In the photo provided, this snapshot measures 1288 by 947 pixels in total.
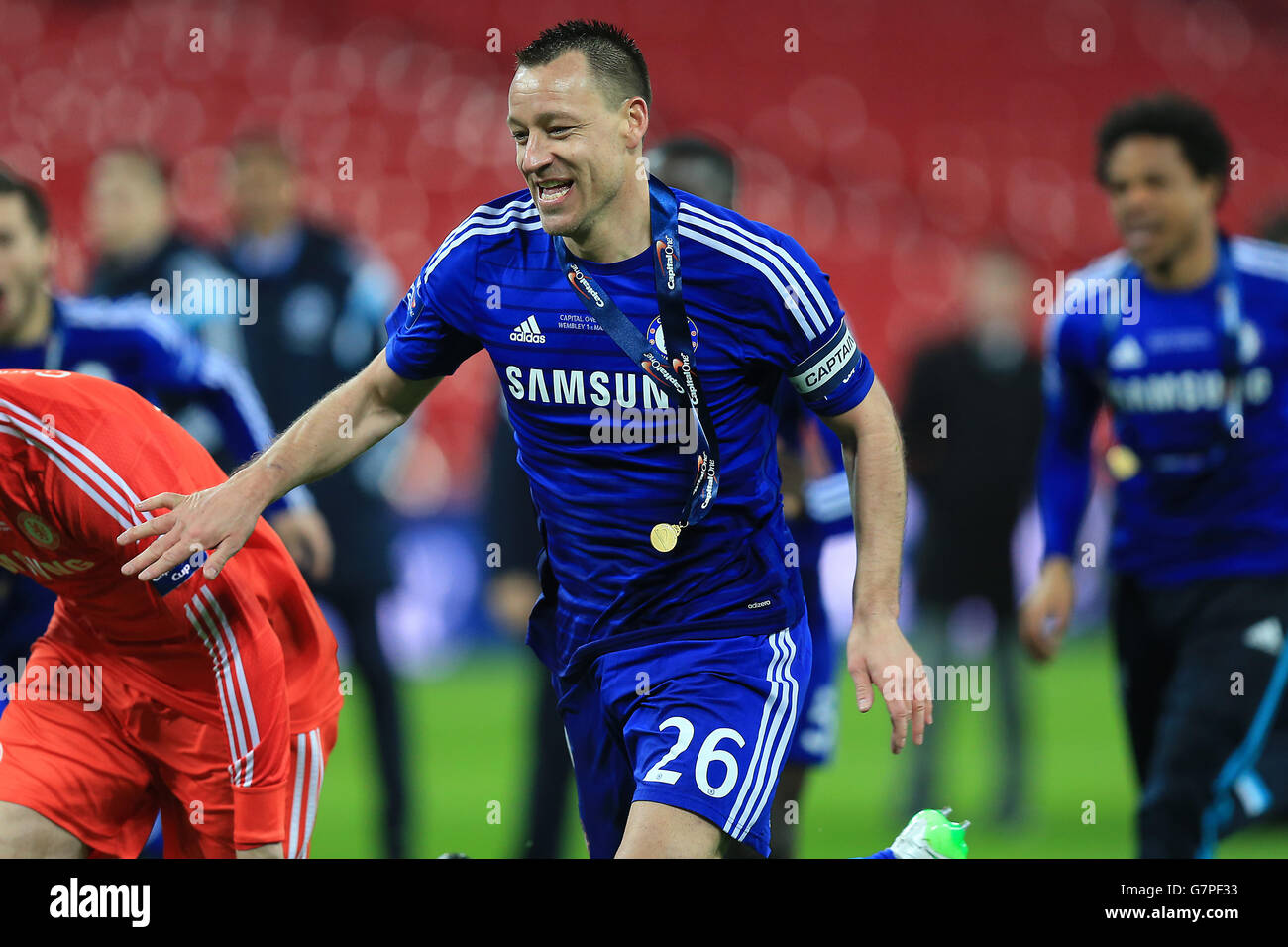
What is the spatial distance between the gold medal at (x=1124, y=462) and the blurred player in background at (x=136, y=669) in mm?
2409

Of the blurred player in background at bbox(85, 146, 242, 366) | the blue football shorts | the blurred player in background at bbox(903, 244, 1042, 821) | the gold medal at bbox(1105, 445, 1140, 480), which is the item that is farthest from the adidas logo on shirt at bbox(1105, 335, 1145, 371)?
the blurred player in background at bbox(85, 146, 242, 366)

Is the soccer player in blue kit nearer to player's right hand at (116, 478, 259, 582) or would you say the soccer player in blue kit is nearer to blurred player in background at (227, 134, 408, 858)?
player's right hand at (116, 478, 259, 582)

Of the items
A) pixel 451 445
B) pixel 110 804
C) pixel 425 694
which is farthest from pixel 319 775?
pixel 451 445

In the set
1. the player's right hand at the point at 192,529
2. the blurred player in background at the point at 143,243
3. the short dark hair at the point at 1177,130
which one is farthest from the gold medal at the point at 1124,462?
the blurred player in background at the point at 143,243

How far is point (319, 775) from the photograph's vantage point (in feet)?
12.3

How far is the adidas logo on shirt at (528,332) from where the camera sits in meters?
3.44

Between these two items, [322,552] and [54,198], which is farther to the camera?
[54,198]

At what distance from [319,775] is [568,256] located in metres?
1.32

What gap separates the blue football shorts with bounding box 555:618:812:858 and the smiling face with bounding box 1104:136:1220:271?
1.95 m

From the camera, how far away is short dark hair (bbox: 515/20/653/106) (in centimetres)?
336

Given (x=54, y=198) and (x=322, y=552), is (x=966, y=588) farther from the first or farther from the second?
(x=54, y=198)

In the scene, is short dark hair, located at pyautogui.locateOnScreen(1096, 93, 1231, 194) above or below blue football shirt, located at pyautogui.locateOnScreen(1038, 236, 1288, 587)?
above

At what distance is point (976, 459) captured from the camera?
734 centimetres

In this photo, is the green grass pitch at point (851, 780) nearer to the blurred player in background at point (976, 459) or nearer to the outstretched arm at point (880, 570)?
the blurred player in background at point (976, 459)
